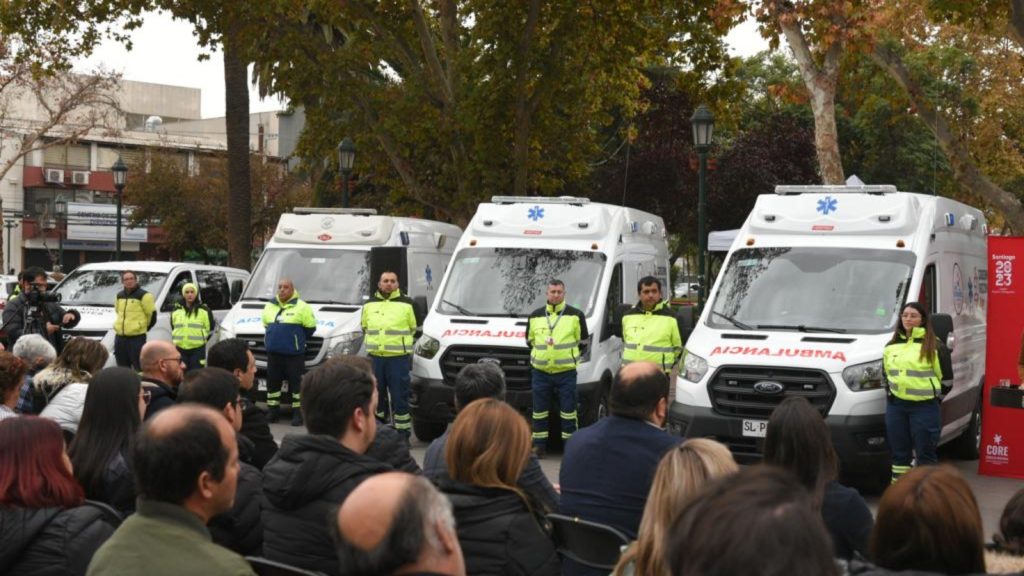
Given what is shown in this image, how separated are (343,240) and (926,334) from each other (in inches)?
343

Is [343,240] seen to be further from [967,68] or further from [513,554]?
[967,68]

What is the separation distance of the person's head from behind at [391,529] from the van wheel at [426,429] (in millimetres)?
11272

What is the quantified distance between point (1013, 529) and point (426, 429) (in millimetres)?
10642

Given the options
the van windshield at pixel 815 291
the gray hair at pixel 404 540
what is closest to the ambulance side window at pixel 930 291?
the van windshield at pixel 815 291

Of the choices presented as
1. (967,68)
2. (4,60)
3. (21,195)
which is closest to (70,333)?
(4,60)

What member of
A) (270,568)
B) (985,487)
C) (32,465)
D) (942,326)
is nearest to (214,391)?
(32,465)

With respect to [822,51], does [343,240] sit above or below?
below

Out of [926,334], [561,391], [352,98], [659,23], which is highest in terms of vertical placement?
[659,23]

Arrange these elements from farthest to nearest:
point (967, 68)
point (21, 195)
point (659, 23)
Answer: point (21, 195), point (967, 68), point (659, 23)

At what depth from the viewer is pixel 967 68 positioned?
3388cm

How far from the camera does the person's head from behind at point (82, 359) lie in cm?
765

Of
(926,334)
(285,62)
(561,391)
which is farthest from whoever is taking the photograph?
(285,62)

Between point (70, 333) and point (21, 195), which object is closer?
point (70, 333)

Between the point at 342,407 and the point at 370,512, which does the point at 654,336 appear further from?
the point at 370,512
